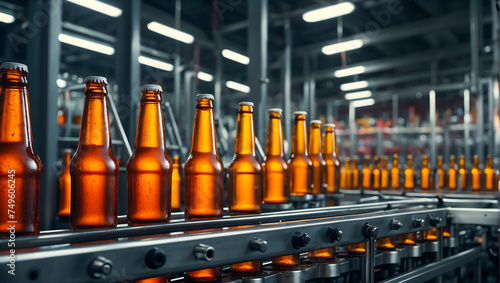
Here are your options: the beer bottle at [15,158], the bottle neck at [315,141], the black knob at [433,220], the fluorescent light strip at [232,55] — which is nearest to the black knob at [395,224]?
the black knob at [433,220]

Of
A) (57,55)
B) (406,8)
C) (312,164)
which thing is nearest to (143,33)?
(406,8)

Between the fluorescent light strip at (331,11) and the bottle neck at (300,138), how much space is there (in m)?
3.50

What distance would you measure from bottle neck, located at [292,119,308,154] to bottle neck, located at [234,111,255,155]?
258 millimetres

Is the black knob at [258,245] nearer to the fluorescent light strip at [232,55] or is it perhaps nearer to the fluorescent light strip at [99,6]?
the fluorescent light strip at [99,6]

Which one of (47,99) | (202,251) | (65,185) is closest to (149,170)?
(202,251)

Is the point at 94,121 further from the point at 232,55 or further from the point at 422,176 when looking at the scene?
the point at 232,55

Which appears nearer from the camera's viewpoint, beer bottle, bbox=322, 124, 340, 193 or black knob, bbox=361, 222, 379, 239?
black knob, bbox=361, 222, 379, 239

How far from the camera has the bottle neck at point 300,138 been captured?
1.20m

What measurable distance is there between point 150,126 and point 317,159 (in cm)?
73

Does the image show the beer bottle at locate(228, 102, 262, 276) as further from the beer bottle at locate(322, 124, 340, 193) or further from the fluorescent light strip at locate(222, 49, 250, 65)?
the fluorescent light strip at locate(222, 49, 250, 65)

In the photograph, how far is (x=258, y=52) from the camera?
2197mm

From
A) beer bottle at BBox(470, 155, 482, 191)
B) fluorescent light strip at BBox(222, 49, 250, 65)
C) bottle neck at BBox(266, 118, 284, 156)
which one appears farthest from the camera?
fluorescent light strip at BBox(222, 49, 250, 65)

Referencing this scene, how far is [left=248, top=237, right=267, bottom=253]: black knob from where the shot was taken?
0.75 metres

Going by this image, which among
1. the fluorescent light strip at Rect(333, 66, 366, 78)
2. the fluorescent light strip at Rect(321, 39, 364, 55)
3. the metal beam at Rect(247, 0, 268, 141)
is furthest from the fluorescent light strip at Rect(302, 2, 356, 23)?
the fluorescent light strip at Rect(333, 66, 366, 78)
